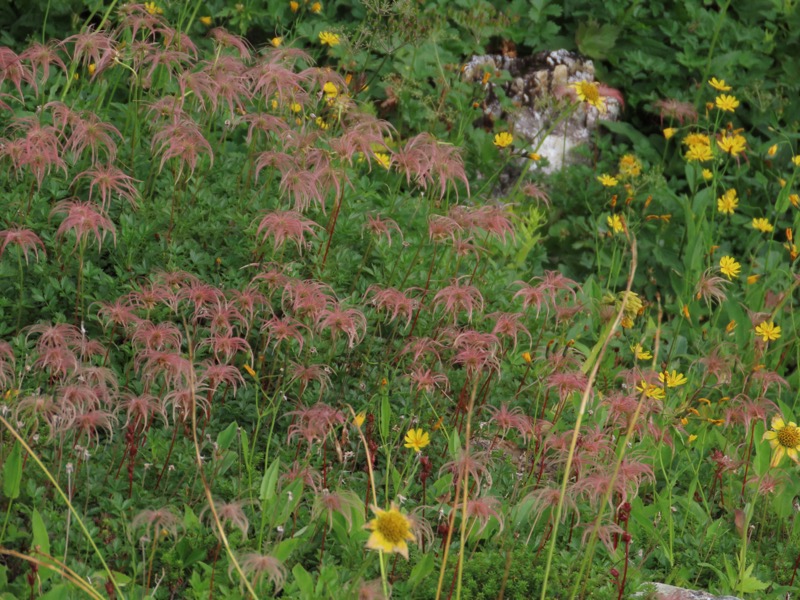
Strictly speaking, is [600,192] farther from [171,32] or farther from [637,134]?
[171,32]

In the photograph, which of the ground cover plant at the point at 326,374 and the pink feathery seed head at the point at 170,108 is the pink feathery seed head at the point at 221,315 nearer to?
the ground cover plant at the point at 326,374

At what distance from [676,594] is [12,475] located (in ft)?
5.88

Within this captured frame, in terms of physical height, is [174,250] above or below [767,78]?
below

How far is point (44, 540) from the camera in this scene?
250 centimetres

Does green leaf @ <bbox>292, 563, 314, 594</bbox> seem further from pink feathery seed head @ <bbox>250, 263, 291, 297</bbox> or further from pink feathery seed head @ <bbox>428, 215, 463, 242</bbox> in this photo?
pink feathery seed head @ <bbox>428, 215, 463, 242</bbox>

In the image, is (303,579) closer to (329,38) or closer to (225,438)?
(225,438)

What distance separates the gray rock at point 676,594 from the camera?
9.03ft

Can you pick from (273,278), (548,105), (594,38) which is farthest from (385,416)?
(594,38)

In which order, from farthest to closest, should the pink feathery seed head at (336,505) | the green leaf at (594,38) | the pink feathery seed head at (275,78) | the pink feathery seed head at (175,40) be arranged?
the green leaf at (594,38) < the pink feathery seed head at (175,40) < the pink feathery seed head at (275,78) < the pink feathery seed head at (336,505)

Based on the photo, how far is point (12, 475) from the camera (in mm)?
2627

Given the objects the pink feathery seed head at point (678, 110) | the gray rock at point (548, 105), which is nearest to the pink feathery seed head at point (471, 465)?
the pink feathery seed head at point (678, 110)

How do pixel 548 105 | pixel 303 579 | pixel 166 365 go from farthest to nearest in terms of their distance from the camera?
pixel 548 105 → pixel 166 365 → pixel 303 579

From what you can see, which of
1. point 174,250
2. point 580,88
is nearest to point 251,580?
point 174,250

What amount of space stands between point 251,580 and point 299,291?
918mm
